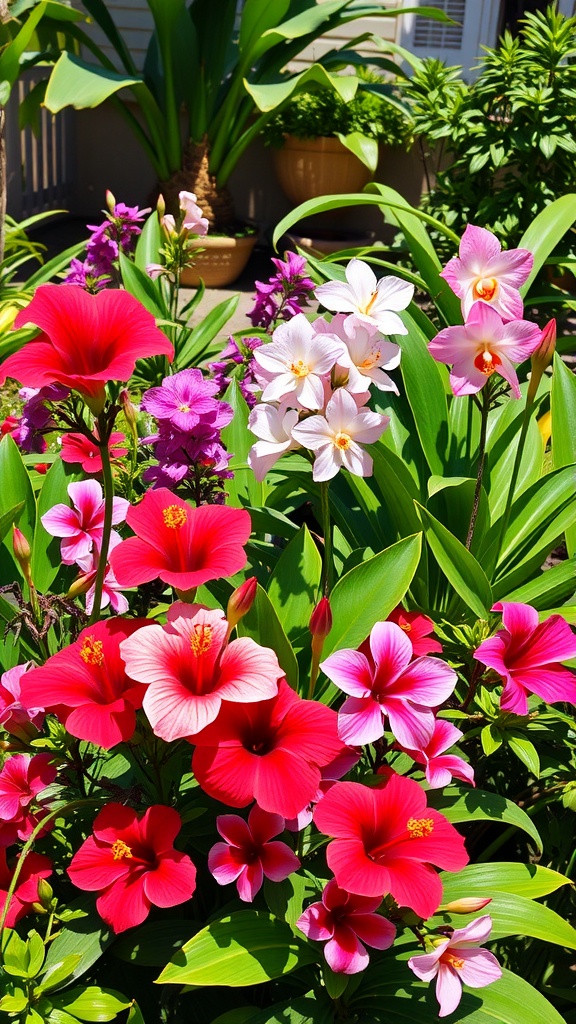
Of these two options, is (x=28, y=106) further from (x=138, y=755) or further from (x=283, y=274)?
(x=138, y=755)

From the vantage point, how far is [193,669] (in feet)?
2.93

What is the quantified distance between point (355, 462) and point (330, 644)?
24cm

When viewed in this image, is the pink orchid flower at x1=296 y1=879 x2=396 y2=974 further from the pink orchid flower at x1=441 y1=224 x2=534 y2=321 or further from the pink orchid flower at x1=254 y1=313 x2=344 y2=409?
the pink orchid flower at x1=441 y1=224 x2=534 y2=321

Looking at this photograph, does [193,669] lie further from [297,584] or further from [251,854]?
[297,584]

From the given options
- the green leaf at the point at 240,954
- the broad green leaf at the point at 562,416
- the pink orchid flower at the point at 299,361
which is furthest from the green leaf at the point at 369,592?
the broad green leaf at the point at 562,416

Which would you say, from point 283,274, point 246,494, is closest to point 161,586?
point 246,494

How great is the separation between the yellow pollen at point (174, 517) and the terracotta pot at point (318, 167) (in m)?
5.62

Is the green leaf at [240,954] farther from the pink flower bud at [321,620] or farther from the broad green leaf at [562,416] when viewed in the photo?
the broad green leaf at [562,416]

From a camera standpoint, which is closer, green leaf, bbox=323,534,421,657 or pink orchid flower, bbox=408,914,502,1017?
pink orchid flower, bbox=408,914,502,1017

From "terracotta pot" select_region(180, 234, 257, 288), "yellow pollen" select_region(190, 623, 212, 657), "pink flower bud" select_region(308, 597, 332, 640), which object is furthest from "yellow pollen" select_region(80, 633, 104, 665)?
"terracotta pot" select_region(180, 234, 257, 288)

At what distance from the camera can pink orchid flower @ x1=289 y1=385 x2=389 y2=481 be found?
104 centimetres

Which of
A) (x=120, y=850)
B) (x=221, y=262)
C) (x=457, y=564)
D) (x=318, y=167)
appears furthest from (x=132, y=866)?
(x=318, y=167)

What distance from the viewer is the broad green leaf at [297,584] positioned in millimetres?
1179

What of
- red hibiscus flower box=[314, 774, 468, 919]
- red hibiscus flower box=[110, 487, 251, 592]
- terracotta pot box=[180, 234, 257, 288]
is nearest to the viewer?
red hibiscus flower box=[314, 774, 468, 919]
